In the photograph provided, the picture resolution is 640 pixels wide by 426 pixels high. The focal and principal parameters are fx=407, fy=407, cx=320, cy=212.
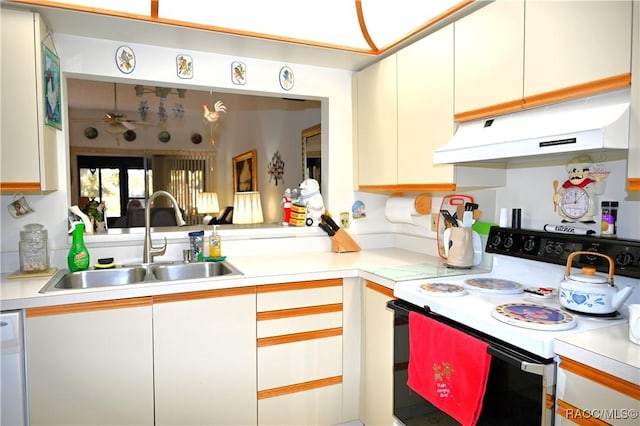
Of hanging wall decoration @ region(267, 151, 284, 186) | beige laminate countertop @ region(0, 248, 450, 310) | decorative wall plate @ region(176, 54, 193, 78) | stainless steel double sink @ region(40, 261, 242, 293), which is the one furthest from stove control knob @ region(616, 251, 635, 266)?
hanging wall decoration @ region(267, 151, 284, 186)

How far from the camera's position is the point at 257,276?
188 centimetres

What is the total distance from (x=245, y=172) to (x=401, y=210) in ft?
13.0

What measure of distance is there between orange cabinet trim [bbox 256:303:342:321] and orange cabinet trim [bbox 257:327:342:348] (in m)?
0.09

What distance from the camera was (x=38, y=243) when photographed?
6.27 feet

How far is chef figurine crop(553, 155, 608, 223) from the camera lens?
5.09ft

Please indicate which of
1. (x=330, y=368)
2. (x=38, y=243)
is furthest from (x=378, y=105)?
(x=38, y=243)

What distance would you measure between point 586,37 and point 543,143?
14.0 inches

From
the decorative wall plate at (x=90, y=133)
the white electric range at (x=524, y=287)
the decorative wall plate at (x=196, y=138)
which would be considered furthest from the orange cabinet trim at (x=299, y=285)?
the decorative wall plate at (x=90, y=133)

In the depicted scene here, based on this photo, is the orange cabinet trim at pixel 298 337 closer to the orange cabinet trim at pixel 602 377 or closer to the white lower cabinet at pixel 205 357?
the white lower cabinet at pixel 205 357

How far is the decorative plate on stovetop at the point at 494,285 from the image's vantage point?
158 centimetres

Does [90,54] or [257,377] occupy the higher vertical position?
[90,54]

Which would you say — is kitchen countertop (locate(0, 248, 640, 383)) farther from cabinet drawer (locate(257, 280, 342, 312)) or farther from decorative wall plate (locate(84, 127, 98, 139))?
decorative wall plate (locate(84, 127, 98, 139))

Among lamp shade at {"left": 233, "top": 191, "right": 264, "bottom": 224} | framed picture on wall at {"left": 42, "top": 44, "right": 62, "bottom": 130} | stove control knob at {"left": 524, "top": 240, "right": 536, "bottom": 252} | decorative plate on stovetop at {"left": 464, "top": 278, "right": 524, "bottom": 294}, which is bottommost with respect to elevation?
decorative plate on stovetop at {"left": 464, "top": 278, "right": 524, "bottom": 294}

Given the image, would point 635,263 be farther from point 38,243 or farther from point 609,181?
point 38,243
